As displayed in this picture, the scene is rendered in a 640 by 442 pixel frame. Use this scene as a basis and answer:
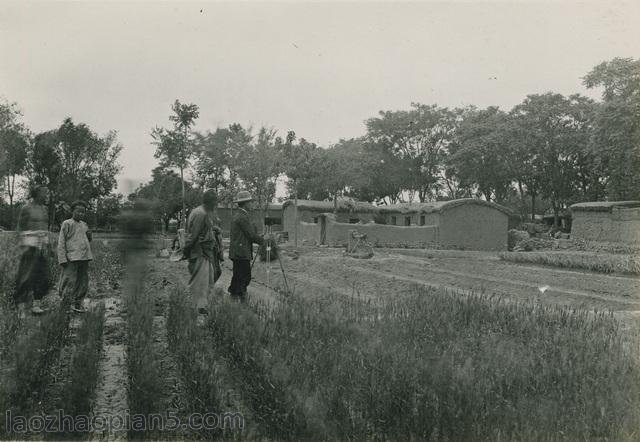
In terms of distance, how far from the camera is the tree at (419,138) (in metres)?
44.3

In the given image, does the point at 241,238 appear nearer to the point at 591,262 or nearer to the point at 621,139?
the point at 591,262

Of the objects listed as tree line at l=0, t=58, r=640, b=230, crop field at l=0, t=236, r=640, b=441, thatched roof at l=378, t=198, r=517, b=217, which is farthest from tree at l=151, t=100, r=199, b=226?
crop field at l=0, t=236, r=640, b=441

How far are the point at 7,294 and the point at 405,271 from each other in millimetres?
9915

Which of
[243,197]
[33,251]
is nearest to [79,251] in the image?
[33,251]

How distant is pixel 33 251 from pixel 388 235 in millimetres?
22397

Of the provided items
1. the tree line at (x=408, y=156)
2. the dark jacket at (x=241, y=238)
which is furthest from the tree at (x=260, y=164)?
the dark jacket at (x=241, y=238)

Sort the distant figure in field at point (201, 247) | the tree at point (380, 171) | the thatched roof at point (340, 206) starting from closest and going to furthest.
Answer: the distant figure in field at point (201, 247) < the thatched roof at point (340, 206) < the tree at point (380, 171)

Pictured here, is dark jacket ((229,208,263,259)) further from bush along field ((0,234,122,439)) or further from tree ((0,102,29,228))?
tree ((0,102,29,228))

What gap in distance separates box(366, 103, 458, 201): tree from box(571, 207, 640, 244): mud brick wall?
24.4 m

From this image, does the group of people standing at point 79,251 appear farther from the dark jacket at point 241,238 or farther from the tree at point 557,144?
the tree at point 557,144

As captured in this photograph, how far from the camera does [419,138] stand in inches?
1781

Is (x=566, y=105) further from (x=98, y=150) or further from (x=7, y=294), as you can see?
(x=7, y=294)

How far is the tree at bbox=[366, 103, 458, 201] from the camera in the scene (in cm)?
4434

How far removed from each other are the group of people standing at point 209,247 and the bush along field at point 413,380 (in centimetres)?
199
